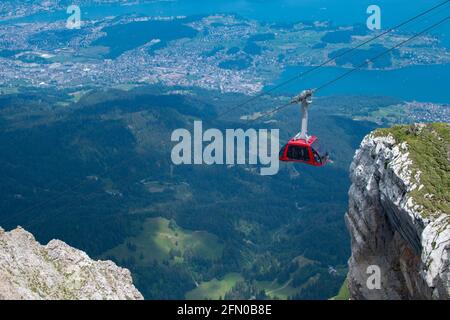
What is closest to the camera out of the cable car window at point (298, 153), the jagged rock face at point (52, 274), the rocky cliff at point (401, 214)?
the rocky cliff at point (401, 214)

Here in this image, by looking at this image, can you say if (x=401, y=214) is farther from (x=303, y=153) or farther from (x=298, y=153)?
(x=298, y=153)

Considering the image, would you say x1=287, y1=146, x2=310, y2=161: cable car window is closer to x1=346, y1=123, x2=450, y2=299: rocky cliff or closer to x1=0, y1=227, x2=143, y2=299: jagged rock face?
x1=346, y1=123, x2=450, y2=299: rocky cliff

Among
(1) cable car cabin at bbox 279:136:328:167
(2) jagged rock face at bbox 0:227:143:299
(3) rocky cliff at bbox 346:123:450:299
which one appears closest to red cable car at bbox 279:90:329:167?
(1) cable car cabin at bbox 279:136:328:167

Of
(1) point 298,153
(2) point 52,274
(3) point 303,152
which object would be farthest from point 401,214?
(2) point 52,274

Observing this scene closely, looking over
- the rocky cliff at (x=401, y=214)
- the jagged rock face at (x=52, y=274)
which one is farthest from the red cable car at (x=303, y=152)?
the jagged rock face at (x=52, y=274)

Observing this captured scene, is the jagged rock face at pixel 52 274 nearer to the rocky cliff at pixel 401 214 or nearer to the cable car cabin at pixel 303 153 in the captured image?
the cable car cabin at pixel 303 153
